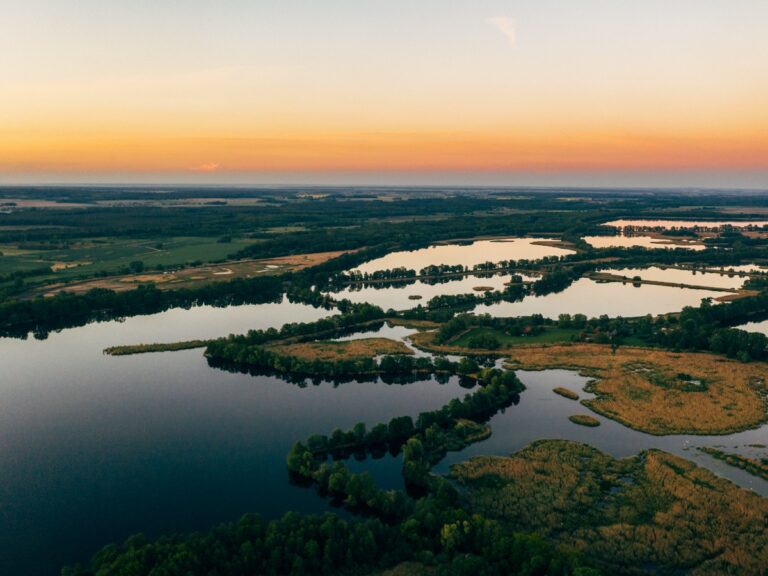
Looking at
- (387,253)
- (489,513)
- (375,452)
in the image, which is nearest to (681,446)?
(489,513)

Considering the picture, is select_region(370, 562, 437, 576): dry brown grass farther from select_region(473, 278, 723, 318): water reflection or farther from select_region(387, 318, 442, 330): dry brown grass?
select_region(473, 278, 723, 318): water reflection

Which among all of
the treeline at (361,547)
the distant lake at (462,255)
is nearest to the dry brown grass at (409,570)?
the treeline at (361,547)

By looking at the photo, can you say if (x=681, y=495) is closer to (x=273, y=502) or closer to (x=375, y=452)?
(x=375, y=452)

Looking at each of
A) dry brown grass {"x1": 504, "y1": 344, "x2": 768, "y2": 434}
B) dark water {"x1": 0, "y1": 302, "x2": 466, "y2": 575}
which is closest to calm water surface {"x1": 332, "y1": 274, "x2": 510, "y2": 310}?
dry brown grass {"x1": 504, "y1": 344, "x2": 768, "y2": 434}

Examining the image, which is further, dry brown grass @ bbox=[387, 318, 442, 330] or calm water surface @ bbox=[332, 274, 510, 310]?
calm water surface @ bbox=[332, 274, 510, 310]

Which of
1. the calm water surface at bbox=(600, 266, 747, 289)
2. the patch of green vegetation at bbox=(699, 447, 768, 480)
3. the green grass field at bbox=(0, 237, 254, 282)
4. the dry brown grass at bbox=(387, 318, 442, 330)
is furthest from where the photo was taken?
the green grass field at bbox=(0, 237, 254, 282)

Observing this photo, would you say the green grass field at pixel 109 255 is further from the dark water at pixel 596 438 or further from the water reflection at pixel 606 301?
the dark water at pixel 596 438

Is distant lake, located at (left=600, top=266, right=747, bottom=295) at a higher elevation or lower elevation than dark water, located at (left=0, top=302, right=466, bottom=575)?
higher
